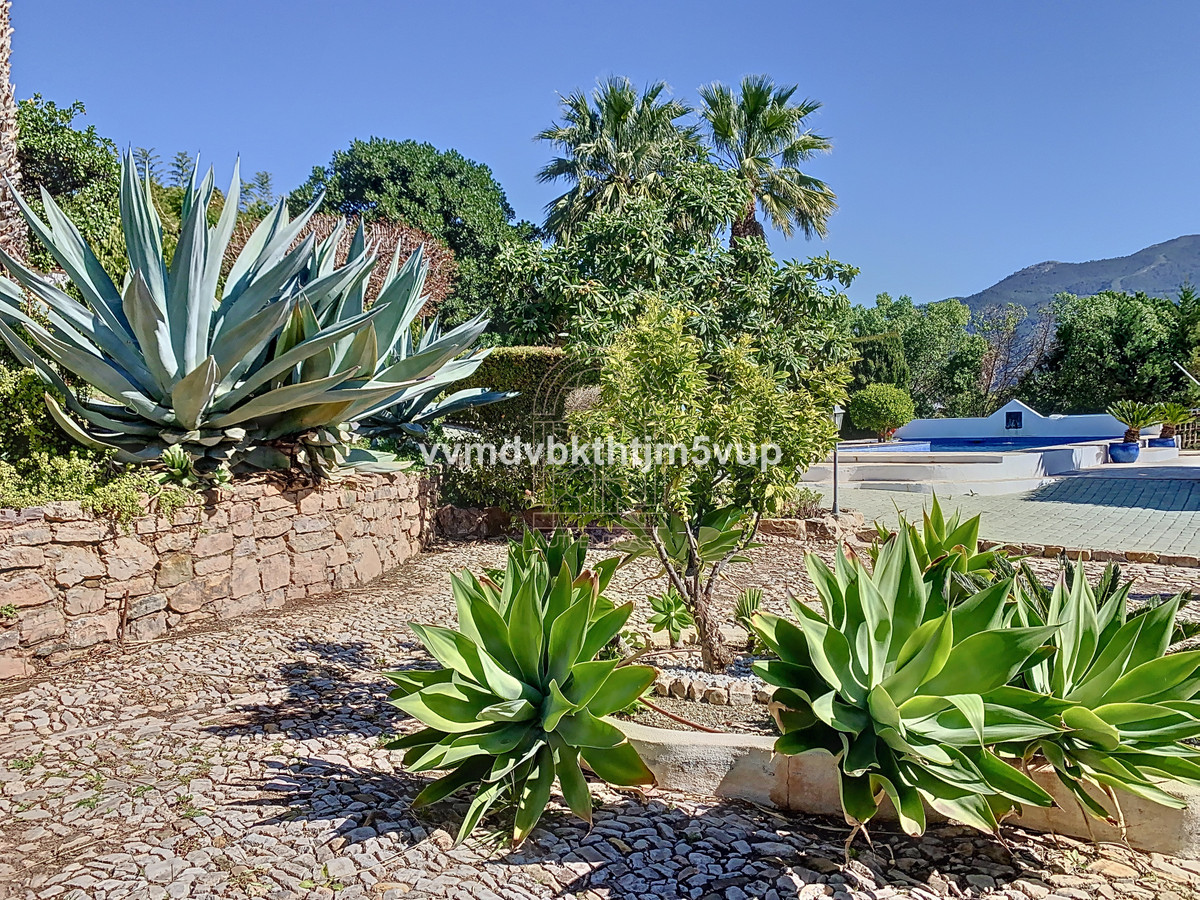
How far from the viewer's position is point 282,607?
5172 mm

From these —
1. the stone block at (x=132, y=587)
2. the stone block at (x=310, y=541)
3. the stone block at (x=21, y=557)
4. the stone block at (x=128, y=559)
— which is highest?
the stone block at (x=21, y=557)

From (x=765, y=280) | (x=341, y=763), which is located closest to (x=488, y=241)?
(x=765, y=280)

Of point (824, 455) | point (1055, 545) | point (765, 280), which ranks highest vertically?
point (765, 280)

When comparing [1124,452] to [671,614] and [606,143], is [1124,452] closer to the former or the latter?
[606,143]

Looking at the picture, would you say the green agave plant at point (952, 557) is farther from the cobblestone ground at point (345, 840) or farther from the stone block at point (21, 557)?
the stone block at point (21, 557)

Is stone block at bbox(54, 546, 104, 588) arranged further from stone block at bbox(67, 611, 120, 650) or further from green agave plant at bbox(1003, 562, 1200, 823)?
green agave plant at bbox(1003, 562, 1200, 823)

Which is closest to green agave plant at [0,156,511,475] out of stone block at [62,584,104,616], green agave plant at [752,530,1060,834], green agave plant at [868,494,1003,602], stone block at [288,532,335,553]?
stone block at [288,532,335,553]

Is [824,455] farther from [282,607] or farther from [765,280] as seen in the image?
[765,280]

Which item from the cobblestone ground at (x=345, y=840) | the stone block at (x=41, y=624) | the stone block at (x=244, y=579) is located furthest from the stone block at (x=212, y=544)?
the cobblestone ground at (x=345, y=840)

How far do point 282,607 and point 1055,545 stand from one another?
7.01 metres

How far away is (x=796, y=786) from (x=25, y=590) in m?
3.77

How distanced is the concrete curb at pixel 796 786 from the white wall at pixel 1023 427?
2601 cm

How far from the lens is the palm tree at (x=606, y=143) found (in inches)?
689

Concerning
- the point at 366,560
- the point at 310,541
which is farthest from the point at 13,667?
the point at 366,560
